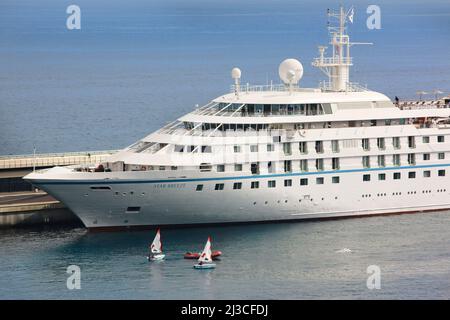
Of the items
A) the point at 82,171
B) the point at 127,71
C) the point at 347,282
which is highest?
the point at 127,71

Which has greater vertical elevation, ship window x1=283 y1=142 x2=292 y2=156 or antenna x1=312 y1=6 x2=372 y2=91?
antenna x1=312 y1=6 x2=372 y2=91

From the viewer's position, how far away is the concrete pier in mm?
65312

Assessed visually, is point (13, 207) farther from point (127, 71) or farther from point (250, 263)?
point (127, 71)

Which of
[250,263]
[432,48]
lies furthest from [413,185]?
[432,48]

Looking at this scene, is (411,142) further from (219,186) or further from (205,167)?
(205,167)

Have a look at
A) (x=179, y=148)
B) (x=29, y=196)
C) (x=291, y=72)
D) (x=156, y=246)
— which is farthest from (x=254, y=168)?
(x=29, y=196)

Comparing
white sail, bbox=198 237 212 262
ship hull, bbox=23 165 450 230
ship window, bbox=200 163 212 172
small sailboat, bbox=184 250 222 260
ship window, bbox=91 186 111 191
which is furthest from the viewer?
ship window, bbox=200 163 212 172

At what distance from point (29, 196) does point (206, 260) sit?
17098 mm

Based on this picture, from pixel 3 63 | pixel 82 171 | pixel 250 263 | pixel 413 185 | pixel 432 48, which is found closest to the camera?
pixel 250 263

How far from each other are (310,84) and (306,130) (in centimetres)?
6176

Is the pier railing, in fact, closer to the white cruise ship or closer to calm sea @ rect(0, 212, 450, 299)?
calm sea @ rect(0, 212, 450, 299)

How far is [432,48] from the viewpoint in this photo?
196000 millimetres

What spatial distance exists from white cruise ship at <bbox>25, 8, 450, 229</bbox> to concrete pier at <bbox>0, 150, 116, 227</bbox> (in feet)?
11.4

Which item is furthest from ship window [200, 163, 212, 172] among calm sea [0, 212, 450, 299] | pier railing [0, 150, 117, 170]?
pier railing [0, 150, 117, 170]
